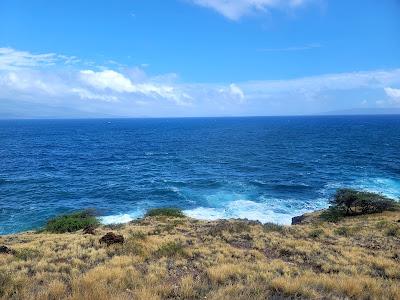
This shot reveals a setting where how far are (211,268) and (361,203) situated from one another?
105ft

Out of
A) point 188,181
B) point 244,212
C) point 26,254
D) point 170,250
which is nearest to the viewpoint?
point 26,254

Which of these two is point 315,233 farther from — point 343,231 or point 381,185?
point 381,185

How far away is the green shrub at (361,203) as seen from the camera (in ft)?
133

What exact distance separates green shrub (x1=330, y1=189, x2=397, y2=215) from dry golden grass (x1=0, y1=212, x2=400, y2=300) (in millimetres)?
17311

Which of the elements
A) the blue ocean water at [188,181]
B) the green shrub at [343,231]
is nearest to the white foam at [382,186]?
the blue ocean water at [188,181]

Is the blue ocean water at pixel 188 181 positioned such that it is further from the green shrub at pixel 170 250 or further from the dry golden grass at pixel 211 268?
the green shrub at pixel 170 250

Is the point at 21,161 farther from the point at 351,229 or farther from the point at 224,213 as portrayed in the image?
the point at 351,229

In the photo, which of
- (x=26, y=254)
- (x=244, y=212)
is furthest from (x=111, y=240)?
(x=244, y=212)

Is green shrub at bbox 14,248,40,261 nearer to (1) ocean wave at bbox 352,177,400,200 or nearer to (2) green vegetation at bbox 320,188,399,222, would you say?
(2) green vegetation at bbox 320,188,399,222

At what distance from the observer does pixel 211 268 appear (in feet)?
45.5

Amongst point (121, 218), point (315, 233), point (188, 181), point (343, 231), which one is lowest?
point (121, 218)

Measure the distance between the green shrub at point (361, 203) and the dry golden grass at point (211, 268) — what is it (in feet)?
56.8

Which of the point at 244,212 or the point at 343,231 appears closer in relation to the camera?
the point at 343,231

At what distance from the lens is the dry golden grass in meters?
10.9
